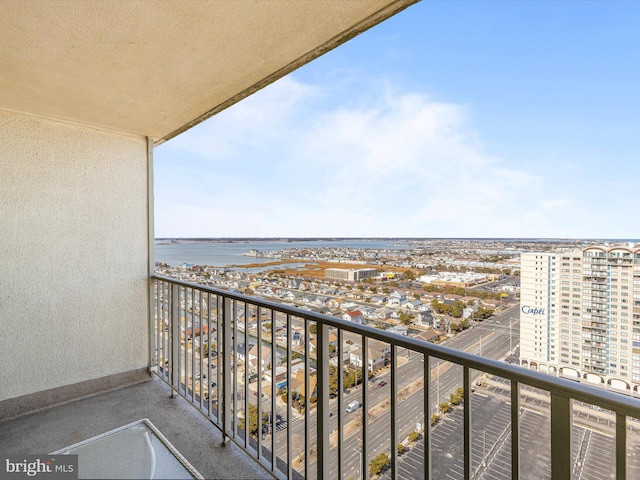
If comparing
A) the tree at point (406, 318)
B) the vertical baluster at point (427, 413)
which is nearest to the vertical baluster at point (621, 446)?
the vertical baluster at point (427, 413)

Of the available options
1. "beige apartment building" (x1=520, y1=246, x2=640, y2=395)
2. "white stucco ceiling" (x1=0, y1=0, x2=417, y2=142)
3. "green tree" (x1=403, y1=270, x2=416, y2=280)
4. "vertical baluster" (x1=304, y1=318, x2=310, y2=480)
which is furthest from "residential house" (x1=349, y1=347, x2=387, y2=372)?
"white stucco ceiling" (x1=0, y1=0, x2=417, y2=142)

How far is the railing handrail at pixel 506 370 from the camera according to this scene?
2.59ft

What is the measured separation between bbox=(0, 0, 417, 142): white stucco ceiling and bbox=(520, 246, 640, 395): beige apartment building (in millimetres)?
1252

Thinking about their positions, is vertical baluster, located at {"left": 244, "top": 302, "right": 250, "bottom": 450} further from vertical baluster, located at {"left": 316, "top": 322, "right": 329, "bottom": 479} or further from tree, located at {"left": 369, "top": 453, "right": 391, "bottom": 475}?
tree, located at {"left": 369, "top": 453, "right": 391, "bottom": 475}

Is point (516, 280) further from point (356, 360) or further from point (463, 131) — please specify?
point (463, 131)

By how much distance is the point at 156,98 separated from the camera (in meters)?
2.34

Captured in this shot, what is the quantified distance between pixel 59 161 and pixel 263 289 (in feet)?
7.18

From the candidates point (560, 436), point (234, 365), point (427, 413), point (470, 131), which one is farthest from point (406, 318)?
point (470, 131)

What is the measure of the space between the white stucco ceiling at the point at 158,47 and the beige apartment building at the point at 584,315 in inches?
49.3

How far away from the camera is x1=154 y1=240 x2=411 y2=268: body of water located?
224 centimetres

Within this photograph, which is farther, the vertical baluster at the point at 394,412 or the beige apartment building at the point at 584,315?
the vertical baluster at the point at 394,412

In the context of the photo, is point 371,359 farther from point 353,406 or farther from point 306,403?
point 306,403

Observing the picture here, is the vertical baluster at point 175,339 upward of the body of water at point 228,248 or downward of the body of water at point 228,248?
downward

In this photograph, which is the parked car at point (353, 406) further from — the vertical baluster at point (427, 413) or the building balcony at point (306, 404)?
the vertical baluster at point (427, 413)
